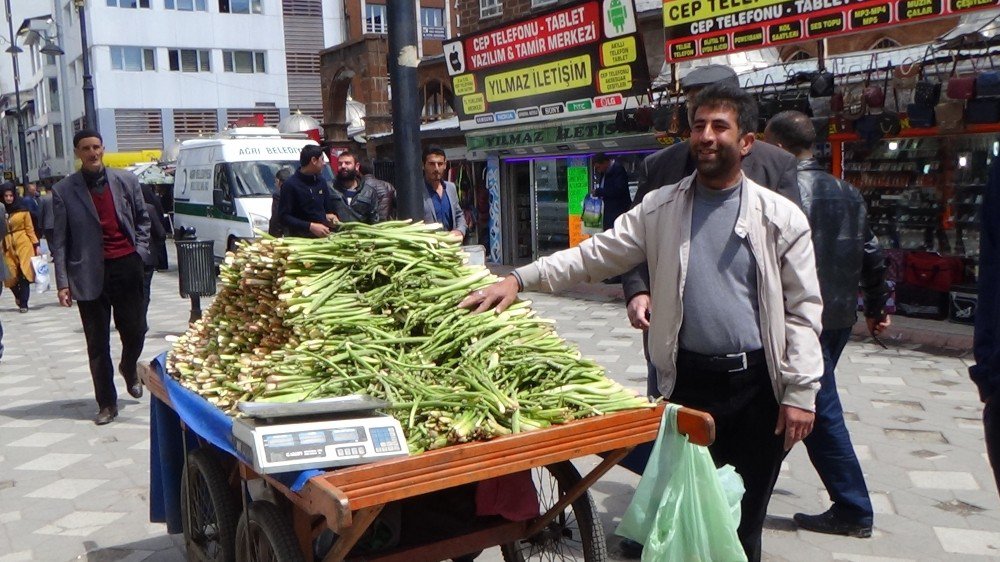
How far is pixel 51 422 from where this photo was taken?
7406 mm

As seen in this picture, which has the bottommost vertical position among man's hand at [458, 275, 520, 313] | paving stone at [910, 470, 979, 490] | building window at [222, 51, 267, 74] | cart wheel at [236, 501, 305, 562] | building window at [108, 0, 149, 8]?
paving stone at [910, 470, 979, 490]

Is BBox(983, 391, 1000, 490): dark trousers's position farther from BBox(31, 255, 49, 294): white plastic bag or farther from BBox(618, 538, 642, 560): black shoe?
BBox(31, 255, 49, 294): white plastic bag

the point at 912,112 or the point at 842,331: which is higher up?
the point at 912,112

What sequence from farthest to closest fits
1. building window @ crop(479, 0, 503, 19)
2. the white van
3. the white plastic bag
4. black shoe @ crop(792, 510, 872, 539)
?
building window @ crop(479, 0, 503, 19) < the white van < the white plastic bag < black shoe @ crop(792, 510, 872, 539)

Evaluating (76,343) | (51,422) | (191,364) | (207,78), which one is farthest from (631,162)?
(207,78)

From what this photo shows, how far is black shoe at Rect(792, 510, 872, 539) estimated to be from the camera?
465 cm

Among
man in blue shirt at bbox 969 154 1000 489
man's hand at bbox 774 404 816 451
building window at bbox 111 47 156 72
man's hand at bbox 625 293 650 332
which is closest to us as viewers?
man in blue shirt at bbox 969 154 1000 489

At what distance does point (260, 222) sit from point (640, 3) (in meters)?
7.57

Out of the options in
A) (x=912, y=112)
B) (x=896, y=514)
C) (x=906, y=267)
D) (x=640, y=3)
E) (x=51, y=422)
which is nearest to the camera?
(x=896, y=514)

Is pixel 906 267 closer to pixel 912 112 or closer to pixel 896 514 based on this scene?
pixel 912 112

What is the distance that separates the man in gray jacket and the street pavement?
4.78ft

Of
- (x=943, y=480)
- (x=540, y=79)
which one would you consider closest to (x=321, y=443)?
(x=943, y=480)

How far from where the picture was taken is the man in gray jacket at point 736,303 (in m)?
3.11

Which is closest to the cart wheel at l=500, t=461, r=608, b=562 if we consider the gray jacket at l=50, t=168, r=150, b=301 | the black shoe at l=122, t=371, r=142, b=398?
the gray jacket at l=50, t=168, r=150, b=301
